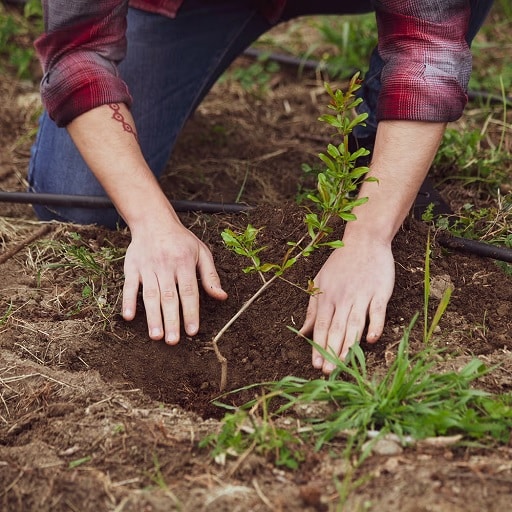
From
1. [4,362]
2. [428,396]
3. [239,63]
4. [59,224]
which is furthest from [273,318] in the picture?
[239,63]

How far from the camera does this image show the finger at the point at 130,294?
2355 mm

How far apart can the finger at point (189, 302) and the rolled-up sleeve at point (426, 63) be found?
76 centimetres

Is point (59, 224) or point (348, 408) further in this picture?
point (59, 224)

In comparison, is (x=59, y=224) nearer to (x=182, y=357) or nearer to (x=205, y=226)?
(x=205, y=226)

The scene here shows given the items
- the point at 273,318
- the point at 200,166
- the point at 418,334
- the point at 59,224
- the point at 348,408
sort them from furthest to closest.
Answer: the point at 200,166
the point at 59,224
the point at 273,318
the point at 418,334
the point at 348,408

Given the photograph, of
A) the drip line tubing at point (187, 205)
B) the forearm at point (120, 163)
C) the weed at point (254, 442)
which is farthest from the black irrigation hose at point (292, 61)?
the weed at point (254, 442)

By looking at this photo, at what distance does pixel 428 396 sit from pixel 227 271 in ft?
2.77

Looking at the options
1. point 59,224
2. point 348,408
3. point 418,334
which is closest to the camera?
point 348,408

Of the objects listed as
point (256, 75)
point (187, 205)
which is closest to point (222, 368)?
point (187, 205)

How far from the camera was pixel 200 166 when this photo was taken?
3480 millimetres

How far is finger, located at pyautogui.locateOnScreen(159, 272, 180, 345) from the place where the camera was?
2289 mm

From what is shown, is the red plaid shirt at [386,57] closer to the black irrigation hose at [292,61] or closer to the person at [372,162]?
the person at [372,162]

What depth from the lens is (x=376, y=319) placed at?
2203 mm

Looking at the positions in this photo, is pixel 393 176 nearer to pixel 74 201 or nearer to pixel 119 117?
pixel 119 117
